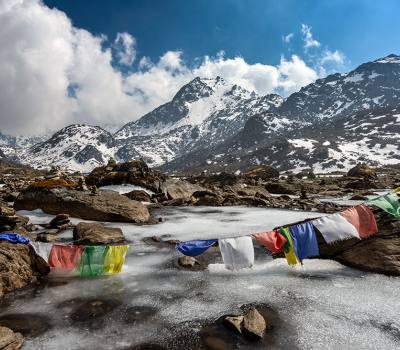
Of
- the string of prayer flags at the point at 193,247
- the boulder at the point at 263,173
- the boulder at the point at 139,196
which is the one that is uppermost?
the boulder at the point at 263,173

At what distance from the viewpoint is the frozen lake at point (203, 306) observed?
24.9 ft

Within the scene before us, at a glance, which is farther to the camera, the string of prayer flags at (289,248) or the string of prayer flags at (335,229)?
the string of prayer flags at (335,229)

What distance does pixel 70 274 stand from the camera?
11.9 meters

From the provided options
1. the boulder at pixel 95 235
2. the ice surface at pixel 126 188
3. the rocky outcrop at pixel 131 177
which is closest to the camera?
the boulder at pixel 95 235

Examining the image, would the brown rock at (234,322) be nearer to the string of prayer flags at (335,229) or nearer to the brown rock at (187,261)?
the brown rock at (187,261)

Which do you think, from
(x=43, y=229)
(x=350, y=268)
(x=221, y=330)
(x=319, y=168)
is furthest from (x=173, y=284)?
(x=319, y=168)

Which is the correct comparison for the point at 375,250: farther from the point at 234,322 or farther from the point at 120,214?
the point at 120,214

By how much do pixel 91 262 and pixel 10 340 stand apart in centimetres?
457

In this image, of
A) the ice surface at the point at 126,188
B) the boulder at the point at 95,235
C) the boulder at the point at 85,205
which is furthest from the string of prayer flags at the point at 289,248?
the ice surface at the point at 126,188

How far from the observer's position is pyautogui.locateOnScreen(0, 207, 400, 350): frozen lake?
24.9ft

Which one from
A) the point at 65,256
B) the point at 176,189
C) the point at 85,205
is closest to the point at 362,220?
the point at 65,256

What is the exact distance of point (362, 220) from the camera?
12.5 m

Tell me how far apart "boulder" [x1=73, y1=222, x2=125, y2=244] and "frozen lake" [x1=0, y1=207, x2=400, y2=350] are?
2236 millimetres

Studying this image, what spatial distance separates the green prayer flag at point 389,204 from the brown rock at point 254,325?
21.8ft
